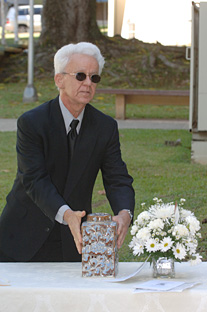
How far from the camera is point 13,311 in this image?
284cm

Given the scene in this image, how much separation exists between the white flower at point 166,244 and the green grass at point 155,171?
2.83 metres

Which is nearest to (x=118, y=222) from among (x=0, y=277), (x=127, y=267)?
(x=127, y=267)

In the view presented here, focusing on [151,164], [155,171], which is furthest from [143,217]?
[151,164]

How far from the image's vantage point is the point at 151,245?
9.71 feet

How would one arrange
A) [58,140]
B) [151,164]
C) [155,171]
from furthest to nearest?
[151,164], [155,171], [58,140]

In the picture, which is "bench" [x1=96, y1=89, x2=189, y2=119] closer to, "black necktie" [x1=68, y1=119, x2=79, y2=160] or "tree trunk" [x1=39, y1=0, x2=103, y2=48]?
"tree trunk" [x1=39, y1=0, x2=103, y2=48]

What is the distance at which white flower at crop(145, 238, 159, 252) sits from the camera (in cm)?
295

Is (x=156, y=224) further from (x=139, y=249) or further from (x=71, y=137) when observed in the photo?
(x=71, y=137)

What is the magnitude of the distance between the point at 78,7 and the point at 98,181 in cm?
1363

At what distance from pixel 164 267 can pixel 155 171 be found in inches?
262

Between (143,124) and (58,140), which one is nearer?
(58,140)

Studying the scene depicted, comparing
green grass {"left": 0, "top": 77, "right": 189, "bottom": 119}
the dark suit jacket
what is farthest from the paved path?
the dark suit jacket

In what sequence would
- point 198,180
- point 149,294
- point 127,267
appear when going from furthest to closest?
point 198,180 < point 127,267 < point 149,294

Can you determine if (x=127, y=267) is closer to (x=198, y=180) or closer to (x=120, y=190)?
(x=120, y=190)
